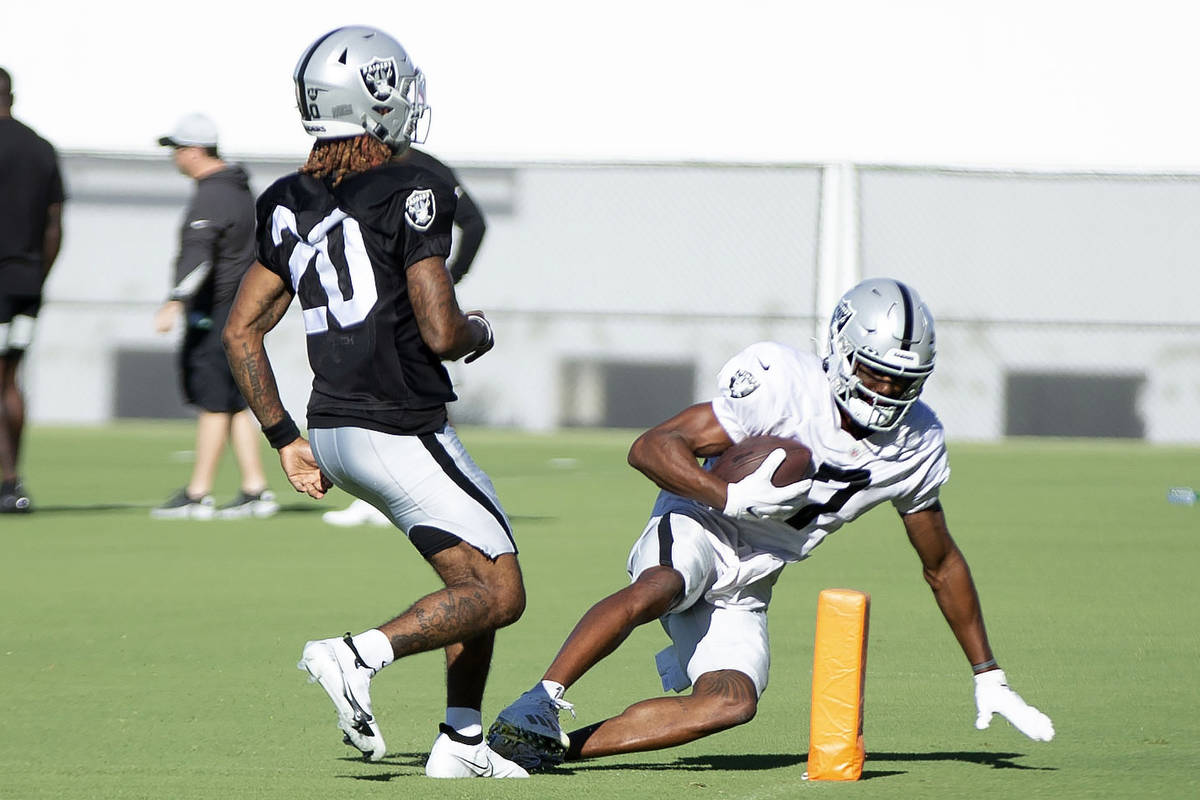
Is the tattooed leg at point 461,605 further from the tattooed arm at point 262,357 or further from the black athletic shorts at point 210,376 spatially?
the black athletic shorts at point 210,376

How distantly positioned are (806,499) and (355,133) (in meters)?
1.58

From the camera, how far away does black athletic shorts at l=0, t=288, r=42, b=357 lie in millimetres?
10234

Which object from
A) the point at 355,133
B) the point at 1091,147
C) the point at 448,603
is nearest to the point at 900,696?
the point at 448,603

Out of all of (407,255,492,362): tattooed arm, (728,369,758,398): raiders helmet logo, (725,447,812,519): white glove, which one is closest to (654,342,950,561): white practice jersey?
(728,369,758,398): raiders helmet logo

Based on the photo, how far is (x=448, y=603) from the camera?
448 centimetres

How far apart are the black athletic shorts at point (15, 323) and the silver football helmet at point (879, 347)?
6426 mm

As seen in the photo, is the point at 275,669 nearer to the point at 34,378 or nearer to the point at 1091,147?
the point at 34,378

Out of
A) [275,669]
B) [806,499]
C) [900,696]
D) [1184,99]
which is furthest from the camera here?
[1184,99]

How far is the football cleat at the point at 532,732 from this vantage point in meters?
4.58

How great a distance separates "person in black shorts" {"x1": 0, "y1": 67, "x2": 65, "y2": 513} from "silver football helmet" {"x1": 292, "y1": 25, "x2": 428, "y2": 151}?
6004 mm

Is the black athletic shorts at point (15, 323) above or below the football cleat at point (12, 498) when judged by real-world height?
above

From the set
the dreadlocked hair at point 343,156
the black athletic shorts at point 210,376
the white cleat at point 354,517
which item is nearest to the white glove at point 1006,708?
the dreadlocked hair at point 343,156

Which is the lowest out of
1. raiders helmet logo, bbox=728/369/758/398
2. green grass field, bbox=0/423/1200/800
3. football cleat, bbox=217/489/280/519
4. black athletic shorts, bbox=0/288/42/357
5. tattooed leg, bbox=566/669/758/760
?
football cleat, bbox=217/489/280/519

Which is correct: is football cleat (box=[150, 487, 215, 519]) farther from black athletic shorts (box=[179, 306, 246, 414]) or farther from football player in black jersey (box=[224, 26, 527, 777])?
football player in black jersey (box=[224, 26, 527, 777])
